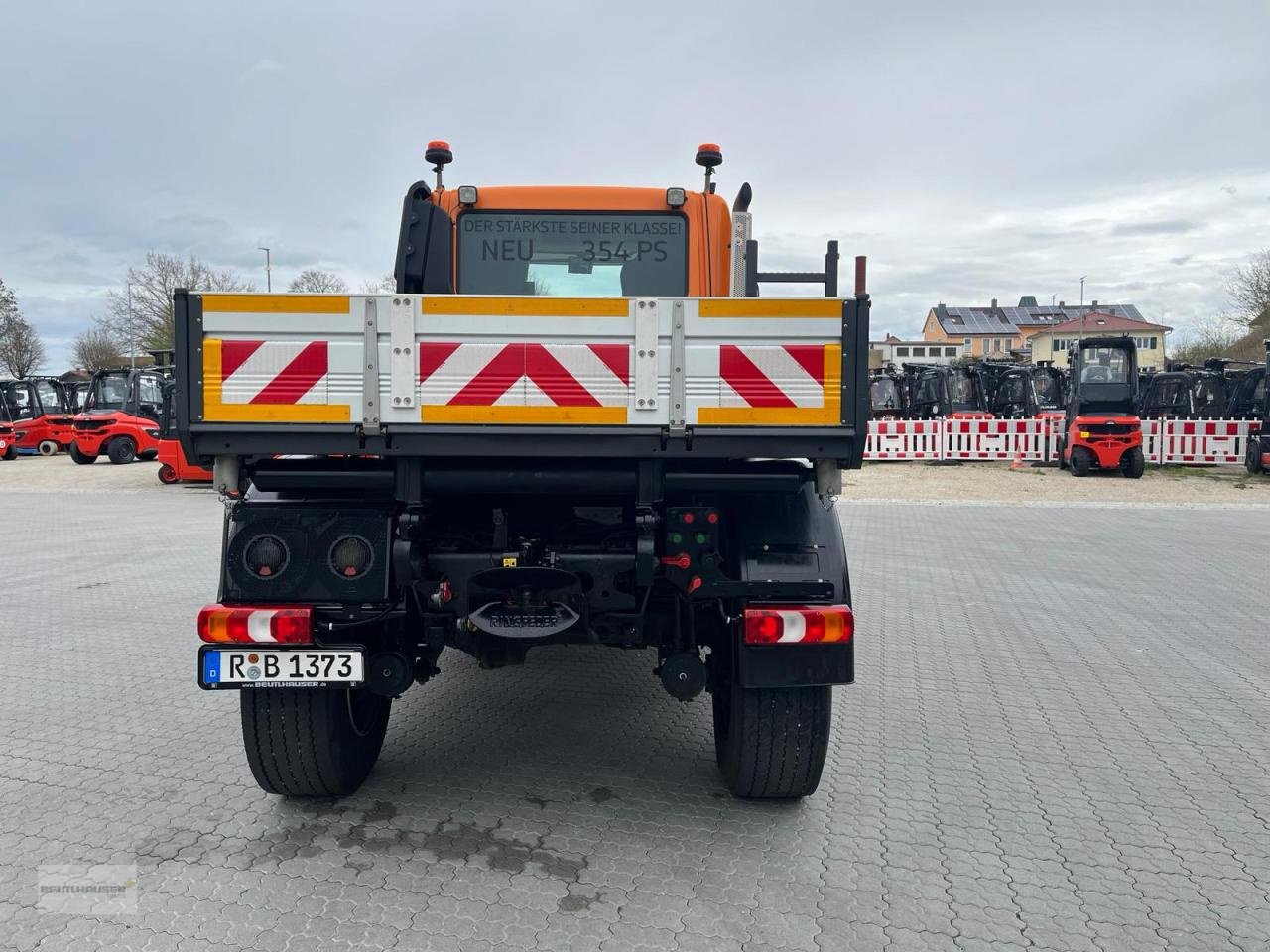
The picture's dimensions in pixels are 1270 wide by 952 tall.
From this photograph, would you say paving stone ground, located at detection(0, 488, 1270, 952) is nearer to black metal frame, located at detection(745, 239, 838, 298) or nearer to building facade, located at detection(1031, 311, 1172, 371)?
black metal frame, located at detection(745, 239, 838, 298)

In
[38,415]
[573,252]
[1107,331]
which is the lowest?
[38,415]

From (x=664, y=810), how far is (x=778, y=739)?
0.56m

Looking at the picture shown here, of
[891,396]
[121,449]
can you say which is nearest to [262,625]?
[121,449]

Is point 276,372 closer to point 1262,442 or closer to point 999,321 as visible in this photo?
point 1262,442

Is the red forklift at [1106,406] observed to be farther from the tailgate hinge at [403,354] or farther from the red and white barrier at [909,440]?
the tailgate hinge at [403,354]

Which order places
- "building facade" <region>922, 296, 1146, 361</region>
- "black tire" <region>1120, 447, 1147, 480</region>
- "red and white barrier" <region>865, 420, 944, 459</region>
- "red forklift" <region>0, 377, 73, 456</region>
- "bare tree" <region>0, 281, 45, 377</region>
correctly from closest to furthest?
"black tire" <region>1120, 447, 1147, 480</region> → "red and white barrier" <region>865, 420, 944, 459</region> → "red forklift" <region>0, 377, 73, 456</region> → "bare tree" <region>0, 281, 45, 377</region> → "building facade" <region>922, 296, 1146, 361</region>

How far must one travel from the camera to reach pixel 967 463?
72.1 feet

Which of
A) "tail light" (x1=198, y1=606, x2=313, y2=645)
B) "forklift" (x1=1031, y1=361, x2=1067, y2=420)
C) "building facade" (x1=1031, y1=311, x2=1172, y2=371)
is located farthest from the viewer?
"building facade" (x1=1031, y1=311, x2=1172, y2=371)

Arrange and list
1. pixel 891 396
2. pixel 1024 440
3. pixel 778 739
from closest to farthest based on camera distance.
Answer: pixel 778 739 → pixel 1024 440 → pixel 891 396

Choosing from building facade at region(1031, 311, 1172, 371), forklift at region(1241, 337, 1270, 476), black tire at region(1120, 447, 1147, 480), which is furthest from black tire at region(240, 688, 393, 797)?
building facade at region(1031, 311, 1172, 371)

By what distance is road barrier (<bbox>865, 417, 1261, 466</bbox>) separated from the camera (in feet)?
66.2

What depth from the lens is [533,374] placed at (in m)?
3.09

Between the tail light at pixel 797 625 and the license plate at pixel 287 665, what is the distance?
4.51 feet

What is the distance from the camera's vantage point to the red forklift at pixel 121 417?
23.4 meters
